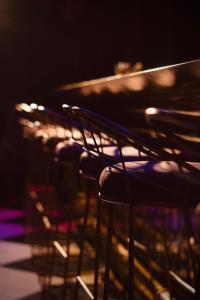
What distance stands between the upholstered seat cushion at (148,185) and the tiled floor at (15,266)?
1353 millimetres

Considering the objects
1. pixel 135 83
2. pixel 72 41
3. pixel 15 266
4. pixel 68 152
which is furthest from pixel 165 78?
pixel 72 41

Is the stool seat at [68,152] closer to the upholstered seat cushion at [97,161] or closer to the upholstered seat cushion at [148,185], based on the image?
the upholstered seat cushion at [97,161]

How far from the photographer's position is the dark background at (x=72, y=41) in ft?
20.5

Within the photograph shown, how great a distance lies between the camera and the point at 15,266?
2938 mm

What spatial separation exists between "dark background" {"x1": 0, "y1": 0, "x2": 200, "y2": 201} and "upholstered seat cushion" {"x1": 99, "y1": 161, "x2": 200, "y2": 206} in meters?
5.10

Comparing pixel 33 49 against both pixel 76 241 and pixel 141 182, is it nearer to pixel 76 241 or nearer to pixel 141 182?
pixel 76 241

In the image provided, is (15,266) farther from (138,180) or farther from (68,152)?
(138,180)

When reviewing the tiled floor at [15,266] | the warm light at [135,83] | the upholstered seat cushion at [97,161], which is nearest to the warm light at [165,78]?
the warm light at [135,83]

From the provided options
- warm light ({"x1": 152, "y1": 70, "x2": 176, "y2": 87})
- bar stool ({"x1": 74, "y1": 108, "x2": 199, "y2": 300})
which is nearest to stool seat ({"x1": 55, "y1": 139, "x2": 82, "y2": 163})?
warm light ({"x1": 152, "y1": 70, "x2": 176, "y2": 87})

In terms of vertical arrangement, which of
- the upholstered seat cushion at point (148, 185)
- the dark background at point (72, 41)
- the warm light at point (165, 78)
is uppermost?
the dark background at point (72, 41)

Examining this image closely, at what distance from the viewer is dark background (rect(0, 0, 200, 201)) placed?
6254 mm

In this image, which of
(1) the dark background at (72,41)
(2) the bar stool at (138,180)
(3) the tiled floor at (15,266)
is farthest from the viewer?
(1) the dark background at (72,41)

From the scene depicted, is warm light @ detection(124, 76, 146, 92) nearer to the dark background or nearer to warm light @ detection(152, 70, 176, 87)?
warm light @ detection(152, 70, 176, 87)

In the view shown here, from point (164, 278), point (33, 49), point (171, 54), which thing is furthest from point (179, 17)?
point (164, 278)
